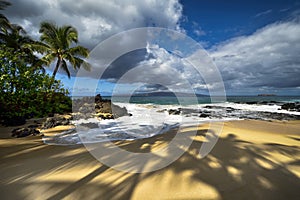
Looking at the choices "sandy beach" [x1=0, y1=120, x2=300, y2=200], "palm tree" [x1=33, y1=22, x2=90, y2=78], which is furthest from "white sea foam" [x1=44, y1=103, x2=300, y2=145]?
"palm tree" [x1=33, y1=22, x2=90, y2=78]

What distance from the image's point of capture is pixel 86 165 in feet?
9.29

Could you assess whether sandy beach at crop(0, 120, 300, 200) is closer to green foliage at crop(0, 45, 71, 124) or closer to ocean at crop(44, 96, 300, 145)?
ocean at crop(44, 96, 300, 145)

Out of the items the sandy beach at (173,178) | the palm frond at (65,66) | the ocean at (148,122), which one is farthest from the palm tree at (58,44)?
the sandy beach at (173,178)

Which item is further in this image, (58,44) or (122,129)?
(58,44)

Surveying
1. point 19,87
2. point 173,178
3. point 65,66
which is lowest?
point 173,178

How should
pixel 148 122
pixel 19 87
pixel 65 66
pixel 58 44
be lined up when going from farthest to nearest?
1. pixel 65 66
2. pixel 58 44
3. pixel 148 122
4. pixel 19 87

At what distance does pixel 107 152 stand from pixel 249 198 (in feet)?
9.18

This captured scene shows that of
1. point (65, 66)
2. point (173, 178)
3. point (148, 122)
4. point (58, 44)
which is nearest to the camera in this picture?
point (173, 178)

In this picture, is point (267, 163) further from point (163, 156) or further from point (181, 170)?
point (163, 156)

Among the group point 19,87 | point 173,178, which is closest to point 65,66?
point 19,87

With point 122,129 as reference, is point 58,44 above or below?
above

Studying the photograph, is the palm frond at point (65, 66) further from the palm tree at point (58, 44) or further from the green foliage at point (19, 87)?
the green foliage at point (19, 87)

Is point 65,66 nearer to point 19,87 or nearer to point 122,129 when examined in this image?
point 19,87

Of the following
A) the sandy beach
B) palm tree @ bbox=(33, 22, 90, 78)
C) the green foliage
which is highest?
palm tree @ bbox=(33, 22, 90, 78)
